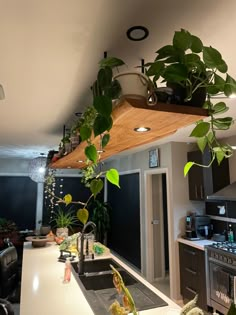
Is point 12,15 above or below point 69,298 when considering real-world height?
above

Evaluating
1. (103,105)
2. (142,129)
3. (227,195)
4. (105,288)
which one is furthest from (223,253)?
(103,105)

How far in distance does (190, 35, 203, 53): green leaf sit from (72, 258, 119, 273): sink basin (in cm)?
205

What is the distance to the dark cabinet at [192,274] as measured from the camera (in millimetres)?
3109

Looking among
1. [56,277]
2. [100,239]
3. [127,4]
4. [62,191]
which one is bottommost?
[100,239]

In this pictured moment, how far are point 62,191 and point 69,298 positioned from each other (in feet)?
15.8

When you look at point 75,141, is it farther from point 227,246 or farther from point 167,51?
point 227,246

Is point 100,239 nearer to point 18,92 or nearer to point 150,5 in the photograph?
point 18,92

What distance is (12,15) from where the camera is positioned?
1051 millimetres

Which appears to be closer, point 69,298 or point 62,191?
point 69,298

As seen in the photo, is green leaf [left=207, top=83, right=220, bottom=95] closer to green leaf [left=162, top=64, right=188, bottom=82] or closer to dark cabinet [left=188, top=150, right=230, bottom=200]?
green leaf [left=162, top=64, right=188, bottom=82]

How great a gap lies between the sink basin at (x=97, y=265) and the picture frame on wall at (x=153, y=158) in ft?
6.59

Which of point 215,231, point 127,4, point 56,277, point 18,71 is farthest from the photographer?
point 215,231

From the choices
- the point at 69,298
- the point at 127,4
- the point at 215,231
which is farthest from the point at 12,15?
the point at 215,231

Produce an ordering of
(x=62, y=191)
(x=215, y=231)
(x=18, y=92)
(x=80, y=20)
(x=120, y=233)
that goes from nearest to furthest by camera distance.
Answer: (x=80, y=20) < (x=18, y=92) < (x=215, y=231) < (x=120, y=233) < (x=62, y=191)
